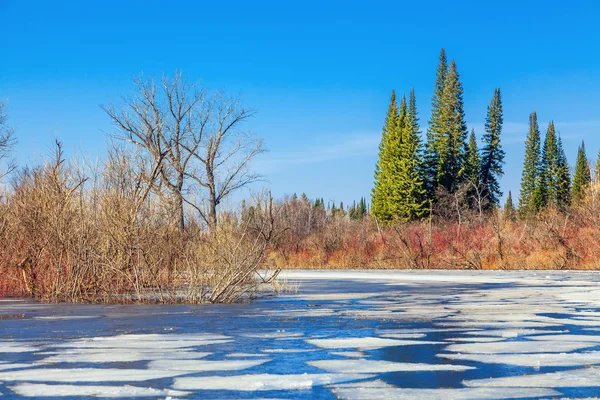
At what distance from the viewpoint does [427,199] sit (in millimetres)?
62344

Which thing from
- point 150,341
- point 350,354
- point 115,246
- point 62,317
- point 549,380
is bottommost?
point 549,380

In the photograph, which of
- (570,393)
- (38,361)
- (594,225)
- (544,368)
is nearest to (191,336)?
(38,361)

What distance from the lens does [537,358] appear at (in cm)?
844

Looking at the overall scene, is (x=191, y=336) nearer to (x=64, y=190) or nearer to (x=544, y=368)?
(x=544, y=368)

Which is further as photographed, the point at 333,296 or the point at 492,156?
the point at 492,156

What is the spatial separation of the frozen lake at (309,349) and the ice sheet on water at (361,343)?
0.02m

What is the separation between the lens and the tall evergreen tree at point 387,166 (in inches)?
2552

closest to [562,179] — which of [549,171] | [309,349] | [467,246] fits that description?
[549,171]

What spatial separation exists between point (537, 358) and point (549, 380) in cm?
138

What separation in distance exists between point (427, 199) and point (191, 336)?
53.5 metres

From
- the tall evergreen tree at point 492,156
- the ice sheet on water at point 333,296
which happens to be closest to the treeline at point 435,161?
the tall evergreen tree at point 492,156

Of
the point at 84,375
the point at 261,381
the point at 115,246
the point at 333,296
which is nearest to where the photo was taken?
the point at 261,381

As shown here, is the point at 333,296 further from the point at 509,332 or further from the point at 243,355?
the point at 243,355

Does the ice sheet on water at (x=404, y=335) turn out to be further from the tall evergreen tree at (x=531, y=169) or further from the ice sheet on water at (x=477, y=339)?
the tall evergreen tree at (x=531, y=169)
